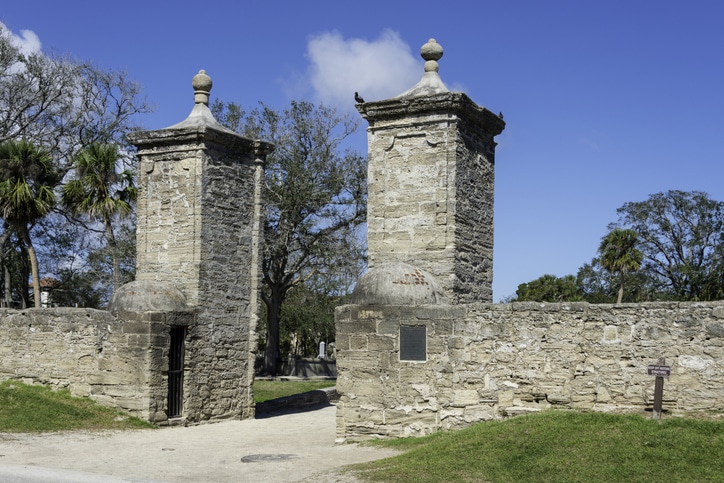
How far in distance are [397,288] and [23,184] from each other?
11.5 metres

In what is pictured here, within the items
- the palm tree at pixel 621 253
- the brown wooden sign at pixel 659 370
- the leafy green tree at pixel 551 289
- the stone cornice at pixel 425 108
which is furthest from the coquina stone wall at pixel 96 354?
the leafy green tree at pixel 551 289

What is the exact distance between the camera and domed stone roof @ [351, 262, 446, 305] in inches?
404

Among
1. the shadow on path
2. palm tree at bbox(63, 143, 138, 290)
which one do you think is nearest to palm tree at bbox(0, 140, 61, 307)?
palm tree at bbox(63, 143, 138, 290)

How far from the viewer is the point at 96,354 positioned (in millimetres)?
13359

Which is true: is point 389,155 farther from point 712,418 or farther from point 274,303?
point 274,303

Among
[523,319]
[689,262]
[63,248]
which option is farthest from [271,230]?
[689,262]

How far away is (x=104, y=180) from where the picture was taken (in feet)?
67.2

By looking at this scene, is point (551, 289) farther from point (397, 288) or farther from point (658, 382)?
point (658, 382)

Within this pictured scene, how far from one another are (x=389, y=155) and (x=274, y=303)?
14.7 metres

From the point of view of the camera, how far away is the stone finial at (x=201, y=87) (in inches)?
597

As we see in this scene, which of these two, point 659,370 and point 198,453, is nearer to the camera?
point 659,370

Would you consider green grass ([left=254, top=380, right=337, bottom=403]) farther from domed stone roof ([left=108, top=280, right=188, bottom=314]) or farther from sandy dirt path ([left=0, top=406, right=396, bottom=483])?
sandy dirt path ([left=0, top=406, right=396, bottom=483])

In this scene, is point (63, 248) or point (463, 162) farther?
point (63, 248)

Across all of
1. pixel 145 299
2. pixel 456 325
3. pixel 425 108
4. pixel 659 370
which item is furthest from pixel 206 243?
pixel 659 370
